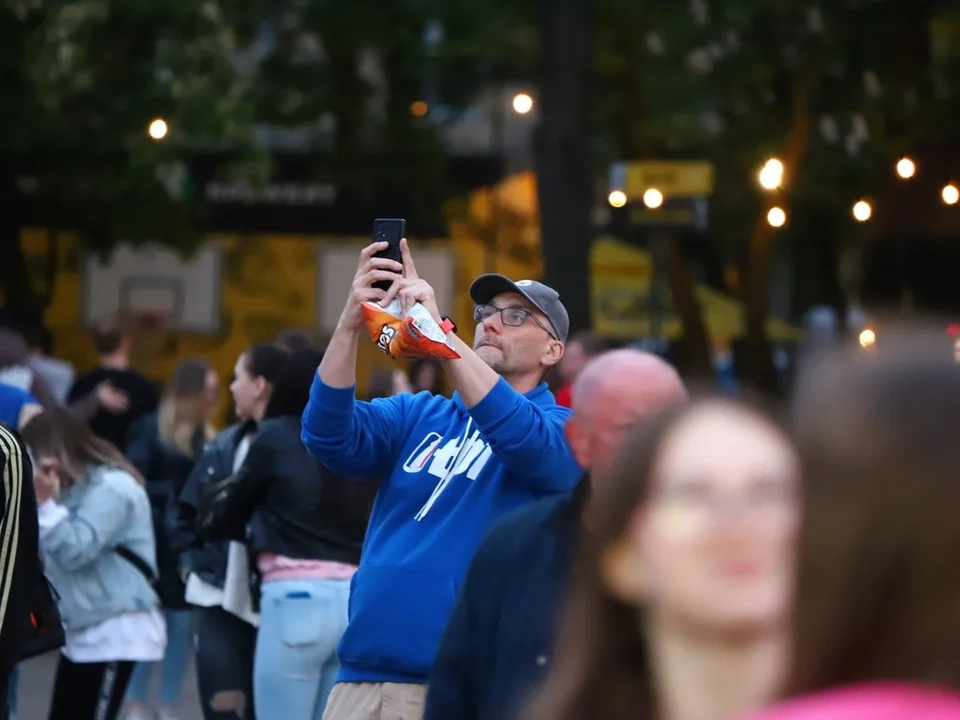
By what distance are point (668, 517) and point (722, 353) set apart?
1091 inches

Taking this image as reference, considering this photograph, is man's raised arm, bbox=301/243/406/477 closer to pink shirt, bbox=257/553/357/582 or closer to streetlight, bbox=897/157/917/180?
pink shirt, bbox=257/553/357/582

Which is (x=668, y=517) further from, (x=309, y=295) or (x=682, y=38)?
(x=309, y=295)

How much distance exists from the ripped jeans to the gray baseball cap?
108 inches

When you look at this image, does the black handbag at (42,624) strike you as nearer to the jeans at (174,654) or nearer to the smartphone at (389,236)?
the smartphone at (389,236)

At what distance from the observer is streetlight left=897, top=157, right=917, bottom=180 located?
20.4 meters

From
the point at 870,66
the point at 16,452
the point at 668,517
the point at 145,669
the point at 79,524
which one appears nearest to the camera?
the point at 668,517

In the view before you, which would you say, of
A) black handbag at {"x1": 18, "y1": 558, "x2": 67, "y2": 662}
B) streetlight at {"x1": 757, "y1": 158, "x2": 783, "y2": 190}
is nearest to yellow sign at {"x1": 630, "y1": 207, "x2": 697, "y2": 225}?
streetlight at {"x1": 757, "y1": 158, "x2": 783, "y2": 190}

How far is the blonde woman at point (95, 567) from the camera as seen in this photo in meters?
7.91

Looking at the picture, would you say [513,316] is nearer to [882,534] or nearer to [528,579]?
[528,579]

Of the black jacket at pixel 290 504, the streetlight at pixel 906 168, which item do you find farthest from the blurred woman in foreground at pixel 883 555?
the streetlight at pixel 906 168

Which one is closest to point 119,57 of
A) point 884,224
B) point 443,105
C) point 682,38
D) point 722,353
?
point 682,38

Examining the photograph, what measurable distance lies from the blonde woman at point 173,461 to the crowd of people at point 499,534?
2 centimetres

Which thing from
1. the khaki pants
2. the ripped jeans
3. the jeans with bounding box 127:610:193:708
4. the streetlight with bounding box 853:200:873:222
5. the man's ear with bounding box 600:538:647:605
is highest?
the streetlight with bounding box 853:200:873:222

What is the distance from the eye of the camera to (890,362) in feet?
5.57
